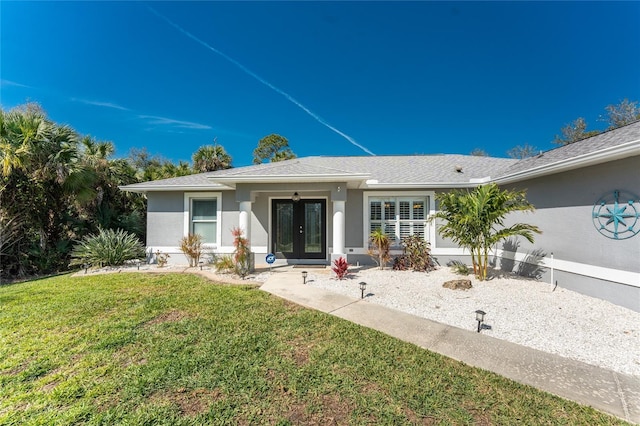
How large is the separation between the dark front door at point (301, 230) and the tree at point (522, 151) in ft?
104

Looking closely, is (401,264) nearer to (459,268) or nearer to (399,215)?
(459,268)

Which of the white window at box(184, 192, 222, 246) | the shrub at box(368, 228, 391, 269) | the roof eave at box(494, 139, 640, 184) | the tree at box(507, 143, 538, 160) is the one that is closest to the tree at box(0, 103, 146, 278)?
the white window at box(184, 192, 222, 246)

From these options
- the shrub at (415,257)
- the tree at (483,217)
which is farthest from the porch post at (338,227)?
the tree at (483,217)

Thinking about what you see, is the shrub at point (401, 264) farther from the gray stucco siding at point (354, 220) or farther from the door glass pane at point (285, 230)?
the door glass pane at point (285, 230)

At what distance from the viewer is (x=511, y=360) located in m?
3.41

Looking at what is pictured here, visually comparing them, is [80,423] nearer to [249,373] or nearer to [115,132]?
[249,373]

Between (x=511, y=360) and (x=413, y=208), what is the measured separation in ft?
23.5

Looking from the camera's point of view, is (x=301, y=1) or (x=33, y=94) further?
(x=33, y=94)

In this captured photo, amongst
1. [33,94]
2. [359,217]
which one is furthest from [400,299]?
[33,94]

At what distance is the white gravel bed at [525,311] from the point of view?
382 cm

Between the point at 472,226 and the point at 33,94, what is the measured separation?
97.0 feet

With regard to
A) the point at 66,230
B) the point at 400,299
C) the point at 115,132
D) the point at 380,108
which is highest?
the point at 380,108

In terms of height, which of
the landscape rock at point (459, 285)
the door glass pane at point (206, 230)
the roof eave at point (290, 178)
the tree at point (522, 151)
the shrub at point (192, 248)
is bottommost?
the landscape rock at point (459, 285)

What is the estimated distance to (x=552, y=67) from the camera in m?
13.9
